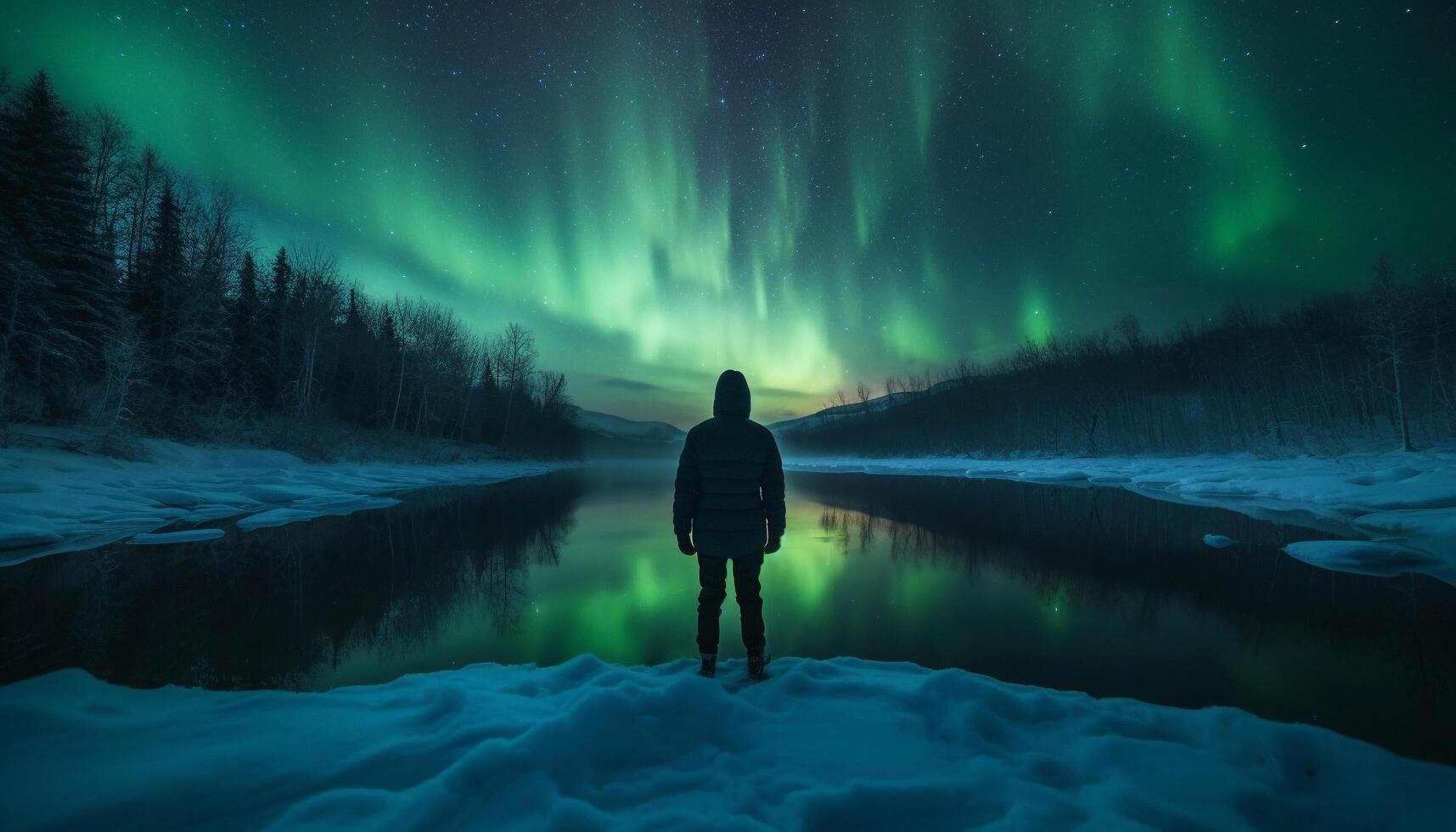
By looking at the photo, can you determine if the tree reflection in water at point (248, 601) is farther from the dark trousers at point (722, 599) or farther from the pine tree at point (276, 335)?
the pine tree at point (276, 335)

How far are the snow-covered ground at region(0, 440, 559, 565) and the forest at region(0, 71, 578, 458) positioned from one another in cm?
193

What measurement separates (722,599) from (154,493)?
17282mm

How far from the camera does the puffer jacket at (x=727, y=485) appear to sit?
3.96 metres

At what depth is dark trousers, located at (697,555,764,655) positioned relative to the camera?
3.85 m

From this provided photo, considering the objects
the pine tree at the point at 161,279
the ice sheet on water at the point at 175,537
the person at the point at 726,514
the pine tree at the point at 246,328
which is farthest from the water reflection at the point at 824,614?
the pine tree at the point at 246,328

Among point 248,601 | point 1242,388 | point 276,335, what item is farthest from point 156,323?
point 1242,388

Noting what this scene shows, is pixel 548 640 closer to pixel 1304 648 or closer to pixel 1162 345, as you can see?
pixel 1304 648

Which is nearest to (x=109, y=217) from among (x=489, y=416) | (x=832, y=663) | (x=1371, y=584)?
(x=489, y=416)

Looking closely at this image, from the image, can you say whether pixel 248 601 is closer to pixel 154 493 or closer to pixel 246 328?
pixel 154 493

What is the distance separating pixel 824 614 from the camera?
19.1 feet

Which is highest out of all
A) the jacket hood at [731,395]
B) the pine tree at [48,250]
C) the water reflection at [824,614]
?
the pine tree at [48,250]

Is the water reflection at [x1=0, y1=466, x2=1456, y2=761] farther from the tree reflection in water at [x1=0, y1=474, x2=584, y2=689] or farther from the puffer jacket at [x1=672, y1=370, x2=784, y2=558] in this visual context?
the puffer jacket at [x1=672, y1=370, x2=784, y2=558]

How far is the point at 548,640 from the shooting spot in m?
5.01

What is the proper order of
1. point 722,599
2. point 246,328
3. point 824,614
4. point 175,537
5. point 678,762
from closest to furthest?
point 678,762
point 722,599
point 824,614
point 175,537
point 246,328
